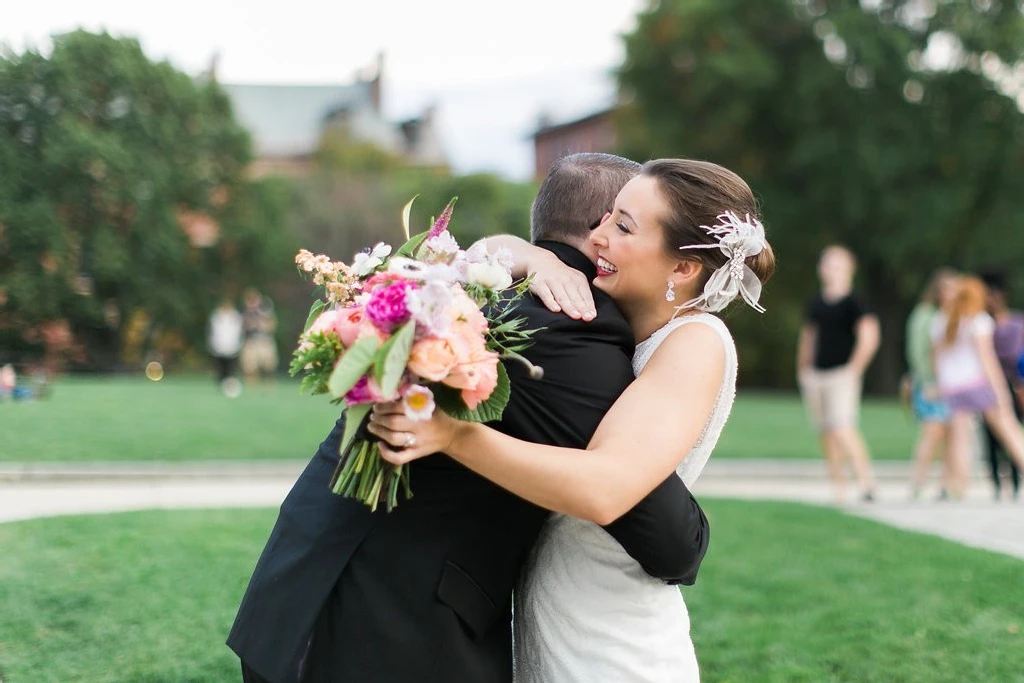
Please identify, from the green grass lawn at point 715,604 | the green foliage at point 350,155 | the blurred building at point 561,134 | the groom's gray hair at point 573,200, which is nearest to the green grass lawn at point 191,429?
the green grass lawn at point 715,604

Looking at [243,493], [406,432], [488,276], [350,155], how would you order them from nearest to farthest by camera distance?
[406,432], [488,276], [243,493], [350,155]

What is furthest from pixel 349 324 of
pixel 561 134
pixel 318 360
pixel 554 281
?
pixel 561 134

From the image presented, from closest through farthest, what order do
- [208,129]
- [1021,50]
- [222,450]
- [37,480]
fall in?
[37,480] → [222,450] → [1021,50] → [208,129]

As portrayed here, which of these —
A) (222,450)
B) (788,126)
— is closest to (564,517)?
(222,450)

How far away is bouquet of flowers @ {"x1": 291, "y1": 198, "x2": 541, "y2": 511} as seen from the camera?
2.00 meters

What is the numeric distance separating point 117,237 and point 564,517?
1598 centimetres

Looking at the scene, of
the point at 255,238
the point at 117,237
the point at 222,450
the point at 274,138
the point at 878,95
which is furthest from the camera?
the point at 274,138

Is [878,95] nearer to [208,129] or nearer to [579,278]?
[208,129]

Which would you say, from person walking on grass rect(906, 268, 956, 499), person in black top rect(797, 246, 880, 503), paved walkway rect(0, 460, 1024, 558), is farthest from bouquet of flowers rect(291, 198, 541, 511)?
person walking on grass rect(906, 268, 956, 499)

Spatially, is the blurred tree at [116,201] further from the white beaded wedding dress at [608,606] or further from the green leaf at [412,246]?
the white beaded wedding dress at [608,606]

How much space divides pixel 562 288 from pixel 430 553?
0.64m

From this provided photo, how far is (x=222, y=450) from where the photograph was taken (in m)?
11.9

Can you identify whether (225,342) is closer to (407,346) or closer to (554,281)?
(554,281)

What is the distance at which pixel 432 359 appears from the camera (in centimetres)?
201
